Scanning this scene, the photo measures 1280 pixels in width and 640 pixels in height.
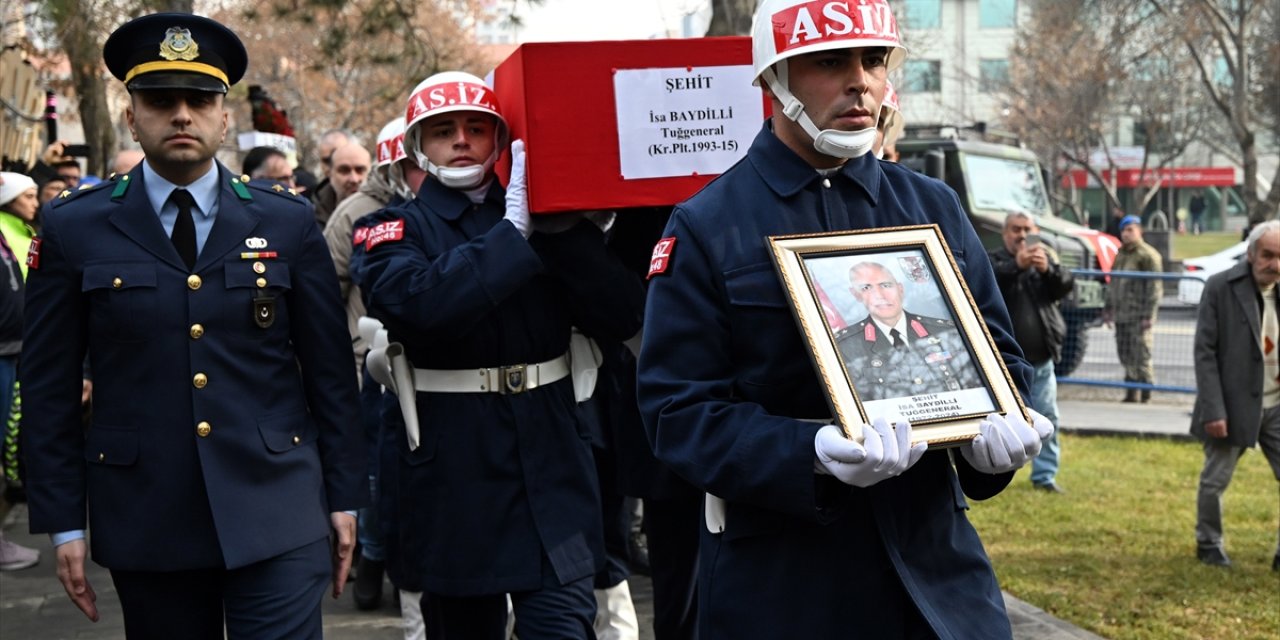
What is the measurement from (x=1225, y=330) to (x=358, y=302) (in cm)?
478

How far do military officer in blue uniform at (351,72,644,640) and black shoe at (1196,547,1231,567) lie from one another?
4804 millimetres

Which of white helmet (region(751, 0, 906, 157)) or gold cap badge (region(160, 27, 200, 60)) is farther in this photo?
gold cap badge (region(160, 27, 200, 60))

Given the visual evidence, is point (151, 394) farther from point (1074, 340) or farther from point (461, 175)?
point (1074, 340)

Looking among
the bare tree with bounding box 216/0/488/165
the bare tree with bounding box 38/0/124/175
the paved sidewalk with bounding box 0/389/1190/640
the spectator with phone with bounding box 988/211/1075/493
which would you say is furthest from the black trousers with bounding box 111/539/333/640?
the bare tree with bounding box 216/0/488/165

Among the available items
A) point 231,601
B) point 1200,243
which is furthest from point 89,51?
point 1200,243

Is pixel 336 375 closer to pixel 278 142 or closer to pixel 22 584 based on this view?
pixel 22 584

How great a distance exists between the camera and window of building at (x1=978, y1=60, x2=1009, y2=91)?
44.6 m

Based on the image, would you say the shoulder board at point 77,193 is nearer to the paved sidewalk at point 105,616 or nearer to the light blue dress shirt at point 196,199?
the light blue dress shirt at point 196,199

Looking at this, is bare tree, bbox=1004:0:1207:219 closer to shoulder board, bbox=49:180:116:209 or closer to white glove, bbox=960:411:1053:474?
shoulder board, bbox=49:180:116:209

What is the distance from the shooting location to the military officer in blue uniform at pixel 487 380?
14.4ft

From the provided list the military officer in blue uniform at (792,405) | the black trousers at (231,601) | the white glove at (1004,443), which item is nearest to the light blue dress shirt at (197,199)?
the black trousers at (231,601)

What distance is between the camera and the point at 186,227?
387 centimetres

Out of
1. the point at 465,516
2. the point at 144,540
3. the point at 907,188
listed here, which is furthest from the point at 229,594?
the point at 907,188

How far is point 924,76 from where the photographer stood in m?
53.4
